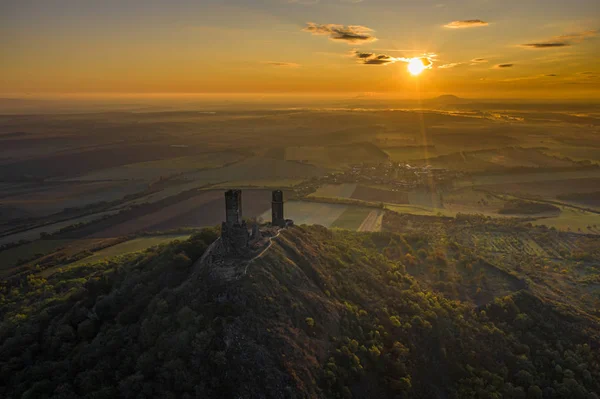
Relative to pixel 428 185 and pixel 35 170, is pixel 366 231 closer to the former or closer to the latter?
pixel 428 185

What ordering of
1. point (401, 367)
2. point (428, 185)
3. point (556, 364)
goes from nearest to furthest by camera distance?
point (401, 367) < point (556, 364) < point (428, 185)

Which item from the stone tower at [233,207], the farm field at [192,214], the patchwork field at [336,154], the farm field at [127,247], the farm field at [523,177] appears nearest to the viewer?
the stone tower at [233,207]

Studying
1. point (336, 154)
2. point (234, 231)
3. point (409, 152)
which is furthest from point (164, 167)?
point (234, 231)

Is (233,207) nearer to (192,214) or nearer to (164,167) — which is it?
(192,214)

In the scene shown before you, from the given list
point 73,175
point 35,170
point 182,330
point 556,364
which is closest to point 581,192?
point 556,364

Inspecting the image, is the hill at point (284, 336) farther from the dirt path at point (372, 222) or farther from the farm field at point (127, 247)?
the dirt path at point (372, 222)

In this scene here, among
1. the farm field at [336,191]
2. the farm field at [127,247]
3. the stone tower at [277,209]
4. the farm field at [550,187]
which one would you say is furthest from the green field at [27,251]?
the farm field at [550,187]
